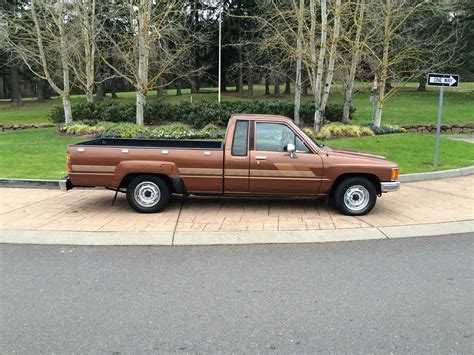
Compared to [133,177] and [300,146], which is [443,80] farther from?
[133,177]

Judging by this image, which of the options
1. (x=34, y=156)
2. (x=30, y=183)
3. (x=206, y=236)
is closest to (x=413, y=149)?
(x=206, y=236)

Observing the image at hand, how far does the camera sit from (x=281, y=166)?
23.0 ft

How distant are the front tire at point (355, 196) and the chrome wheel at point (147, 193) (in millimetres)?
2996

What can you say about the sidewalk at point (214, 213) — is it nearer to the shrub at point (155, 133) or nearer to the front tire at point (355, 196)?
the front tire at point (355, 196)

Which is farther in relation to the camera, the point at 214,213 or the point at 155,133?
the point at 155,133

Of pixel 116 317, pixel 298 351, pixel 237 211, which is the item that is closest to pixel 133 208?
pixel 237 211

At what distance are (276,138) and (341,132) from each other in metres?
9.98

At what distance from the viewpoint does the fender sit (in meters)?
6.97

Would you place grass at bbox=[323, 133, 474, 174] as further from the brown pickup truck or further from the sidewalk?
the brown pickup truck

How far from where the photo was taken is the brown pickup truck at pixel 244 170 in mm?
7004

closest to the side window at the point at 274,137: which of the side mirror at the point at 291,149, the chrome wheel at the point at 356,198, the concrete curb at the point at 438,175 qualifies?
the side mirror at the point at 291,149

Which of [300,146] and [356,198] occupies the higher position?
[300,146]

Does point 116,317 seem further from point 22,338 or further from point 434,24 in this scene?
point 434,24

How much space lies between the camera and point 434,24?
117ft
